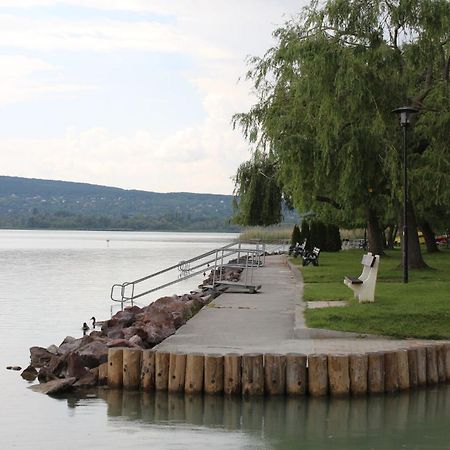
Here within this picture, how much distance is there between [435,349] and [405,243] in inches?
388

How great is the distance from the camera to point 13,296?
110 feet

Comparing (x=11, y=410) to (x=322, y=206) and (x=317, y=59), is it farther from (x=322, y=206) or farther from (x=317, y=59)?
(x=322, y=206)

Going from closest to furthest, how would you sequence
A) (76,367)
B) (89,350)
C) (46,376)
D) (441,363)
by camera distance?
1. (441,363)
2. (76,367)
3. (46,376)
4. (89,350)

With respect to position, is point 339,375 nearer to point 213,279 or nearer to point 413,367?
point 413,367

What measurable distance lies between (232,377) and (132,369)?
1609mm

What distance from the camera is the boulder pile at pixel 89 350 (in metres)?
13.8

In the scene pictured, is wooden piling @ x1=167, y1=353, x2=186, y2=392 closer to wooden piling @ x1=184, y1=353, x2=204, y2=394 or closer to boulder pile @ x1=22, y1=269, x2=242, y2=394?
wooden piling @ x1=184, y1=353, x2=204, y2=394

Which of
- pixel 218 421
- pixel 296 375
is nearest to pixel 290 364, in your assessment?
pixel 296 375

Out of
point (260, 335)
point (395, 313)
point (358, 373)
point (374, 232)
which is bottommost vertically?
point (358, 373)

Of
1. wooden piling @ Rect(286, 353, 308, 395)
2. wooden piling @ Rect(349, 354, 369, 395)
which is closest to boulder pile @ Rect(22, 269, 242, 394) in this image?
wooden piling @ Rect(286, 353, 308, 395)

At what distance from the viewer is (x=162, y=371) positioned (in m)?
12.7

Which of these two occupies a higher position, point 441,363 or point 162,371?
point 441,363

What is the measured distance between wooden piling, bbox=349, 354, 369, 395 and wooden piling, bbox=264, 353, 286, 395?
3.18ft

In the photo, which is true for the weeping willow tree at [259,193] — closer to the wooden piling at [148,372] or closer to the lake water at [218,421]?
the lake water at [218,421]
